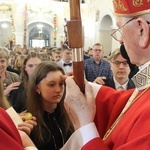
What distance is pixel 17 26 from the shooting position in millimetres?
17344

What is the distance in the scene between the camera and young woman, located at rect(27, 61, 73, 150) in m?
1.89

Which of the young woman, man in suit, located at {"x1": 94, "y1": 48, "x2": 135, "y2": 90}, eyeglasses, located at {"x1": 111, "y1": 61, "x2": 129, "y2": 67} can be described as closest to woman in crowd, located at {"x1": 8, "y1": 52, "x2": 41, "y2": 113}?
the young woman

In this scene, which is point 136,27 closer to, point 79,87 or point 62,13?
point 79,87

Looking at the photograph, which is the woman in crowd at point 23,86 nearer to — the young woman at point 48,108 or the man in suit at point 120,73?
the young woman at point 48,108

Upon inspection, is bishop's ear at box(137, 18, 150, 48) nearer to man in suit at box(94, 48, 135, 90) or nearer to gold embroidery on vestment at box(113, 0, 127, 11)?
gold embroidery on vestment at box(113, 0, 127, 11)

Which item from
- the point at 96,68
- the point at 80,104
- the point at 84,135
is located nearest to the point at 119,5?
the point at 80,104

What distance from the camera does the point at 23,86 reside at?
3059 mm

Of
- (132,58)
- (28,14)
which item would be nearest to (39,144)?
(132,58)

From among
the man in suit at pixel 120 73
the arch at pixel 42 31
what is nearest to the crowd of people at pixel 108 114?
the man in suit at pixel 120 73

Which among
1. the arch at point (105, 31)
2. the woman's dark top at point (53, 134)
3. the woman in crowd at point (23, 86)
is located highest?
the arch at point (105, 31)

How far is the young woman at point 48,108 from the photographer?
189 cm

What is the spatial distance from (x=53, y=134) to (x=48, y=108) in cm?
21

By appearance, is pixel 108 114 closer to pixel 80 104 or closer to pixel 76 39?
pixel 80 104

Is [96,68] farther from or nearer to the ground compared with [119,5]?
nearer to the ground
